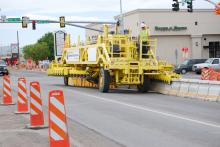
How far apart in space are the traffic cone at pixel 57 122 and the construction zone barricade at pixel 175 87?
14.6 meters

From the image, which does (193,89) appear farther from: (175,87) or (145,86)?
(145,86)

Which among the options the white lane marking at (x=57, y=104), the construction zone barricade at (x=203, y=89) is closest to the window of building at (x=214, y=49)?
the construction zone barricade at (x=203, y=89)

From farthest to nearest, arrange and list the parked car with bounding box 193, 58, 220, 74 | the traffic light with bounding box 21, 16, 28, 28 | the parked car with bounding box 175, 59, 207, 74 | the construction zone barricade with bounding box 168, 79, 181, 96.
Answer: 1. the parked car with bounding box 175, 59, 207, 74
2. the traffic light with bounding box 21, 16, 28, 28
3. the parked car with bounding box 193, 58, 220, 74
4. the construction zone barricade with bounding box 168, 79, 181, 96

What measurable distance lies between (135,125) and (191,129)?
5.19ft

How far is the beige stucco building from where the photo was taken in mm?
80000

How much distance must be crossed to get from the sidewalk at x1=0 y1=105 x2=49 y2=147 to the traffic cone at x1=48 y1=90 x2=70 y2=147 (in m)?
1.95

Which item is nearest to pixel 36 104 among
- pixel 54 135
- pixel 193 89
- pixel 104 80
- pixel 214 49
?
pixel 54 135

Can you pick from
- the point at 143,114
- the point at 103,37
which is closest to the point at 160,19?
the point at 103,37

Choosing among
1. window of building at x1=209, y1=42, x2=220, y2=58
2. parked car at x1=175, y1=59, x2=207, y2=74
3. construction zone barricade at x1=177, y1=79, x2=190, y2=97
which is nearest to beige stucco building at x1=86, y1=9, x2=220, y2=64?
window of building at x1=209, y1=42, x2=220, y2=58

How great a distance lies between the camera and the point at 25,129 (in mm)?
12477

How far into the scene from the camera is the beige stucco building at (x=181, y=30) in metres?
80.0

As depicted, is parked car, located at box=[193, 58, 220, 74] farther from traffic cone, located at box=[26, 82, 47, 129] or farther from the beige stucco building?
traffic cone, located at box=[26, 82, 47, 129]

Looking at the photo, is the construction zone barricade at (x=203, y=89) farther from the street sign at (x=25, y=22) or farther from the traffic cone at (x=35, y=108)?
the street sign at (x=25, y=22)

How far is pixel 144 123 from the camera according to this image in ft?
43.8
